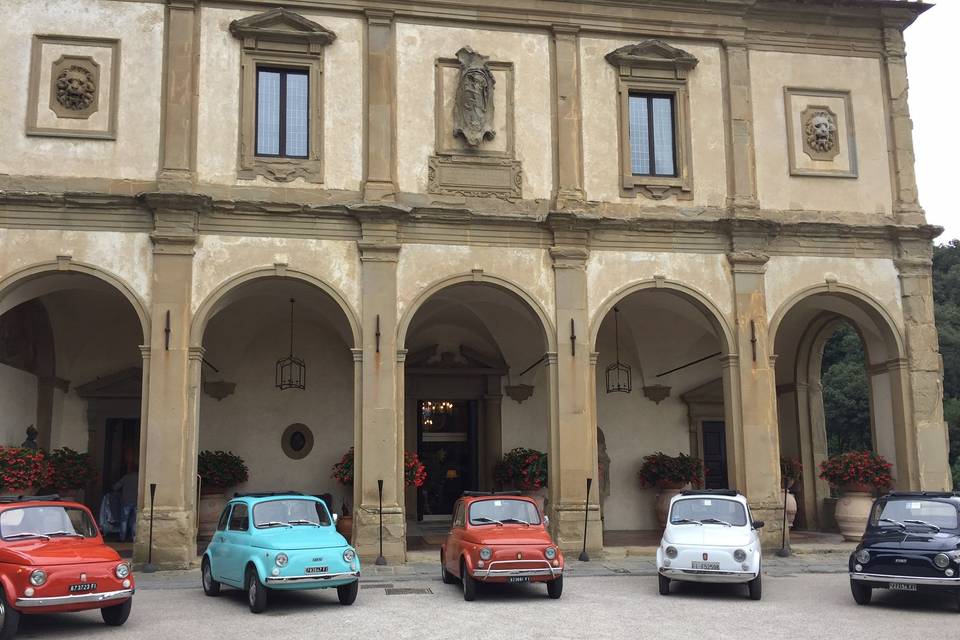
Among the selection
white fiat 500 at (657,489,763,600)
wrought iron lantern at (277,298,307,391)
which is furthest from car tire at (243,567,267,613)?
wrought iron lantern at (277,298,307,391)

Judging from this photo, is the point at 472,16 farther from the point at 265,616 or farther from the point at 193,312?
the point at 265,616

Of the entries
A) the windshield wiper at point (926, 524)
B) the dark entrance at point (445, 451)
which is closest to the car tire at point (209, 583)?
the dark entrance at point (445, 451)

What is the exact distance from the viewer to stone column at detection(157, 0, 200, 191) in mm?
15820

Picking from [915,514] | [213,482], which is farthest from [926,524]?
[213,482]

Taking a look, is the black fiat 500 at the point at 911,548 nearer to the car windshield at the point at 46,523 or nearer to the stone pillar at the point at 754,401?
the stone pillar at the point at 754,401

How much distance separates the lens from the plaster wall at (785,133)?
18.0 metres

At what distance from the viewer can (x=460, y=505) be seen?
13000mm

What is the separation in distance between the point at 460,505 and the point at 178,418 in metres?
5.36

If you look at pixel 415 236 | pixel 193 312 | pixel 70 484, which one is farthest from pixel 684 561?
pixel 70 484

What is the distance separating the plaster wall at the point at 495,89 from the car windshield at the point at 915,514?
26.6 ft

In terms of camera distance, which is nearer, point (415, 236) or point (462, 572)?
point (462, 572)

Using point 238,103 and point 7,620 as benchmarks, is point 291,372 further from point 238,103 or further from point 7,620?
point 7,620

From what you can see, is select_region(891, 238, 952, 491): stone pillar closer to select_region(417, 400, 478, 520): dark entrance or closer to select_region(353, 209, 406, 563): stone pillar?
select_region(417, 400, 478, 520): dark entrance

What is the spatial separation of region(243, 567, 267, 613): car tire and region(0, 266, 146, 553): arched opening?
26.4 ft
